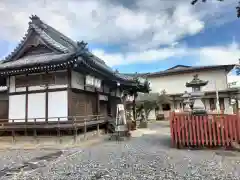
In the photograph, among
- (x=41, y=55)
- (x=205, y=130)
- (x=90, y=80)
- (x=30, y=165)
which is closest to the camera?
(x=30, y=165)

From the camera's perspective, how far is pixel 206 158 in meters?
6.95

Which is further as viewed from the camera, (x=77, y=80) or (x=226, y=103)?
(x=226, y=103)

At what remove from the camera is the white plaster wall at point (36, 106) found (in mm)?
12055

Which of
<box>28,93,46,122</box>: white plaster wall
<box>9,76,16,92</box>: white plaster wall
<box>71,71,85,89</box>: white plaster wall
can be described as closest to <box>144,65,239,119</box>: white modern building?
<box>71,71,85,89</box>: white plaster wall

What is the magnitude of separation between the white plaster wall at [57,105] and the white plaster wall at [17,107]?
1.73m

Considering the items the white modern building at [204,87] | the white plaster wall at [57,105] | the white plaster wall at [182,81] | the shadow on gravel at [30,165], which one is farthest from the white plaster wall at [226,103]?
the shadow on gravel at [30,165]

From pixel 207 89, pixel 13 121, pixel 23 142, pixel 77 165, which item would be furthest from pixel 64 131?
pixel 207 89

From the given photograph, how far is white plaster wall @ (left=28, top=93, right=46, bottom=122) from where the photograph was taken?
1205cm

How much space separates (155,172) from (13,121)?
9.76m

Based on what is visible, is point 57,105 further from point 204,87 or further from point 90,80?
point 204,87

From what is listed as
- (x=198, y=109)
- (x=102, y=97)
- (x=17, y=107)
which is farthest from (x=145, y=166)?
(x=102, y=97)

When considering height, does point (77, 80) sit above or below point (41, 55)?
below

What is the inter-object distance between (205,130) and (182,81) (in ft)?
85.9

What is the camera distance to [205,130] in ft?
27.8
